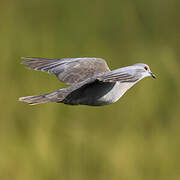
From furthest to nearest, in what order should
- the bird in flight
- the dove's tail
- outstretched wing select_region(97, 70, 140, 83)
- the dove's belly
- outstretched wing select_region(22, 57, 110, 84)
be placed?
outstretched wing select_region(22, 57, 110, 84)
the dove's belly
the dove's tail
the bird in flight
outstretched wing select_region(97, 70, 140, 83)

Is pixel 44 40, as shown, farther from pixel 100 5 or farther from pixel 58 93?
pixel 58 93

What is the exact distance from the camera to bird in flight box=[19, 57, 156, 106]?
4.12 meters

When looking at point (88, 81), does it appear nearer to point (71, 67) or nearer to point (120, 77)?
point (120, 77)

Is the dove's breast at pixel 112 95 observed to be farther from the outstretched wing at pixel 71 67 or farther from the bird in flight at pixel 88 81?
the outstretched wing at pixel 71 67

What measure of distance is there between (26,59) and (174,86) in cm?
175

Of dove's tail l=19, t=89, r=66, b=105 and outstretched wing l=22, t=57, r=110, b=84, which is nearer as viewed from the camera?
dove's tail l=19, t=89, r=66, b=105

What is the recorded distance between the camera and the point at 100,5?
674 cm

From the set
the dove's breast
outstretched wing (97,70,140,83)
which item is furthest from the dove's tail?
outstretched wing (97,70,140,83)

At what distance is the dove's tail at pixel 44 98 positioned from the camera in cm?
427

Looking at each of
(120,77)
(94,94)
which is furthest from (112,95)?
(120,77)

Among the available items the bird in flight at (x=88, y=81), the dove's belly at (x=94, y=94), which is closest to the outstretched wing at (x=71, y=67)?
the bird in flight at (x=88, y=81)

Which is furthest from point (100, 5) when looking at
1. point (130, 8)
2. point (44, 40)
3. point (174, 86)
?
point (174, 86)

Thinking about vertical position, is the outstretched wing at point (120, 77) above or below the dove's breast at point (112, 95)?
above

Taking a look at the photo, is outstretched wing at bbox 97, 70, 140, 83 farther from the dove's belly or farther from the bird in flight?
the dove's belly
